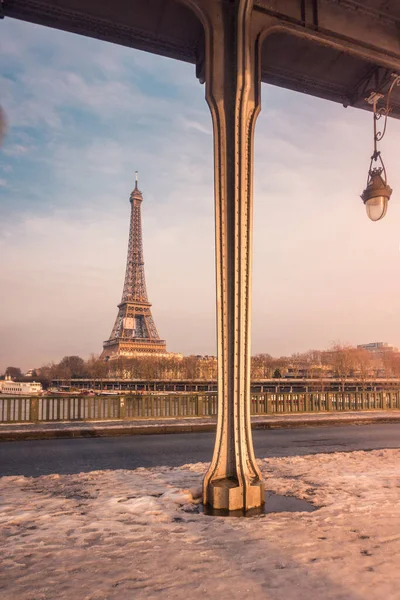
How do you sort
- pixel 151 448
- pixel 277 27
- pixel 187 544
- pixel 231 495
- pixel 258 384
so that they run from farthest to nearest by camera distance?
pixel 258 384 → pixel 151 448 → pixel 277 27 → pixel 231 495 → pixel 187 544

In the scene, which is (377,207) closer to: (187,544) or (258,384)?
(187,544)

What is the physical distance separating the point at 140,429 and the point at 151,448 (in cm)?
372

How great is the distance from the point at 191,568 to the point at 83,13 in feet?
21.3

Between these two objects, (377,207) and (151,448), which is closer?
(377,207)

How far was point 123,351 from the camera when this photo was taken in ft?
367

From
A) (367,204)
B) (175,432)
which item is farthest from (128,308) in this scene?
(367,204)

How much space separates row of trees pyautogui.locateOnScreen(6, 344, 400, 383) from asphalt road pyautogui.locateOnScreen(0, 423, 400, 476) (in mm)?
93814

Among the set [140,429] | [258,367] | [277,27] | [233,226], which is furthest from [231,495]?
[258,367]

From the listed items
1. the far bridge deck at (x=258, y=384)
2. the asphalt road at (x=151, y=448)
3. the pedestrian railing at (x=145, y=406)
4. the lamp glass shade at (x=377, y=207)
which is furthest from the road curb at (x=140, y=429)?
the far bridge deck at (x=258, y=384)

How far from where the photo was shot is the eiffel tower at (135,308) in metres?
107

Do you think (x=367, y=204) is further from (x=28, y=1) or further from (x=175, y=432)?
(x=175, y=432)

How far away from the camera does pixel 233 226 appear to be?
559 centimetres

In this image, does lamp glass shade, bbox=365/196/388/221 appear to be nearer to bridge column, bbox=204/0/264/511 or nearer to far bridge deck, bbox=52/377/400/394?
bridge column, bbox=204/0/264/511

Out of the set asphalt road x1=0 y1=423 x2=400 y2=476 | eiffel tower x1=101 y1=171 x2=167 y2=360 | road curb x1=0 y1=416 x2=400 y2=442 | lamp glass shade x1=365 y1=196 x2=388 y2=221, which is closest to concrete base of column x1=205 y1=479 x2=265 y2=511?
asphalt road x1=0 y1=423 x2=400 y2=476
